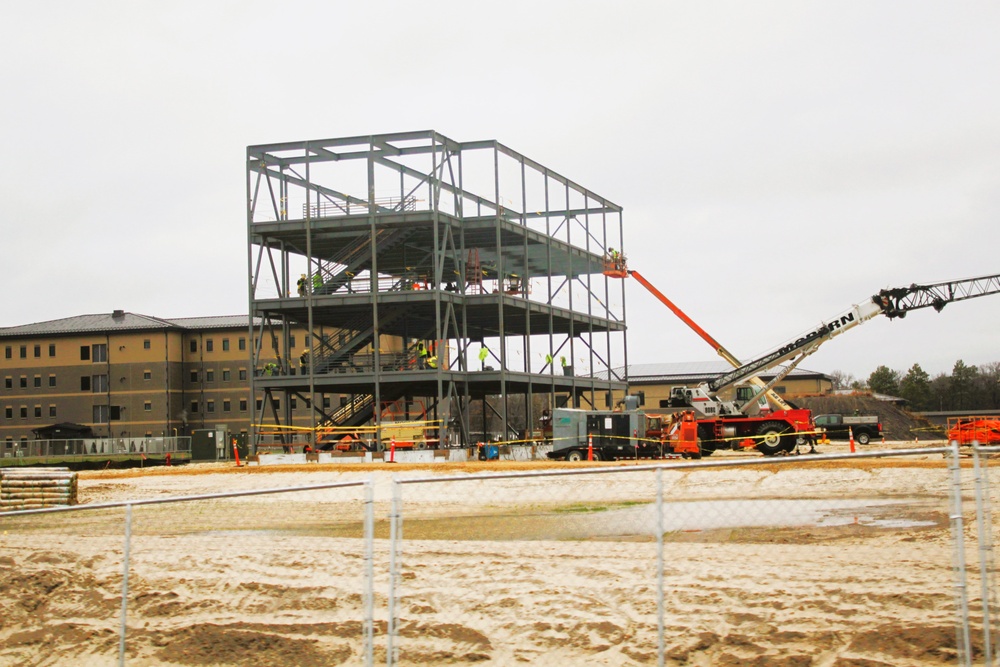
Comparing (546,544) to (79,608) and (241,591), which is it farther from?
(79,608)

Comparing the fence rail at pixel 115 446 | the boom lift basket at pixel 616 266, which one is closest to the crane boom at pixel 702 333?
the boom lift basket at pixel 616 266

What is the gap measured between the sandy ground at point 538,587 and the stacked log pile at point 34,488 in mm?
12860

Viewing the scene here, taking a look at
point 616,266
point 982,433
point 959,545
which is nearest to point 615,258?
point 616,266

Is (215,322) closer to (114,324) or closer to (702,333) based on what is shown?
(114,324)

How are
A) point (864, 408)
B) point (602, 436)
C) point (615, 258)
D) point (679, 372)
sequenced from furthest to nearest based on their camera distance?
point (679, 372)
point (864, 408)
point (615, 258)
point (602, 436)

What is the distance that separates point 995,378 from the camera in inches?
5763

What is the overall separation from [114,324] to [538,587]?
3789 inches

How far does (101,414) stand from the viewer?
97188mm

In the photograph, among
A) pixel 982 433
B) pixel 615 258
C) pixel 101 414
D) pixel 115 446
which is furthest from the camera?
pixel 101 414

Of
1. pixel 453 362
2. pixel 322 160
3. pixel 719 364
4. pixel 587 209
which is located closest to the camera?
pixel 322 160

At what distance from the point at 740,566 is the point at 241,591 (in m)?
5.34

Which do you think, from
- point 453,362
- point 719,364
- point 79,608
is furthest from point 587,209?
point 719,364

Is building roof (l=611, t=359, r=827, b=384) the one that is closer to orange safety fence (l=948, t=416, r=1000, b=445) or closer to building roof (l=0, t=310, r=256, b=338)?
building roof (l=0, t=310, r=256, b=338)

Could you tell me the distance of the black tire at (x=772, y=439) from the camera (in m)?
42.1
